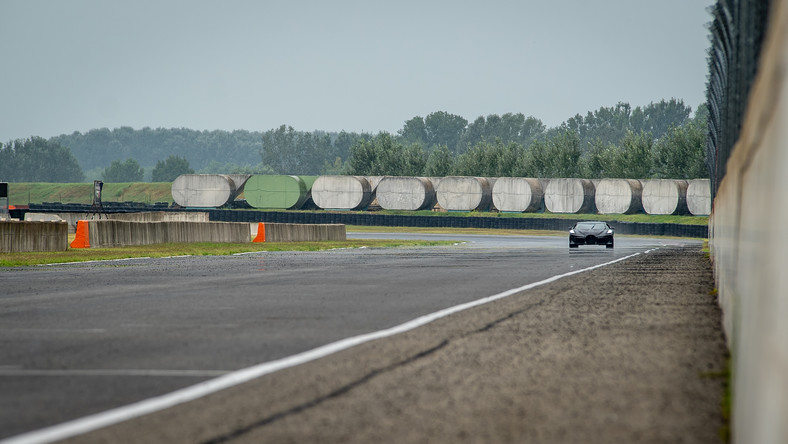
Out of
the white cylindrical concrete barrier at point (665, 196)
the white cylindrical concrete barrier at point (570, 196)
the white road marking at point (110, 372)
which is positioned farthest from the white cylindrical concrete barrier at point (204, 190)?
the white road marking at point (110, 372)

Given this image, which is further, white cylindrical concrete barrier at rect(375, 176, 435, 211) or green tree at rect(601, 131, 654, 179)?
green tree at rect(601, 131, 654, 179)

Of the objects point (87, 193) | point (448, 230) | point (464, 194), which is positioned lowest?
point (448, 230)

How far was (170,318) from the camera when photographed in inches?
440

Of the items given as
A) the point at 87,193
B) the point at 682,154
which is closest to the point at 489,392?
the point at 682,154

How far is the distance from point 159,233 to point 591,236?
16124 mm

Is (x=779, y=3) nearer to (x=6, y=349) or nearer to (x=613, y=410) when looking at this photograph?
(x=613, y=410)

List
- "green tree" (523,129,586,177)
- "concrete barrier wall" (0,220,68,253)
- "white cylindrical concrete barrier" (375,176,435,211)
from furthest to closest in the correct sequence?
"green tree" (523,129,586,177) < "white cylindrical concrete barrier" (375,176,435,211) < "concrete barrier wall" (0,220,68,253)

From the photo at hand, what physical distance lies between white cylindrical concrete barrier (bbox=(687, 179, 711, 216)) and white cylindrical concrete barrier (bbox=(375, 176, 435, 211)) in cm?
1797

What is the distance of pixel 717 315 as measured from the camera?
11.7m

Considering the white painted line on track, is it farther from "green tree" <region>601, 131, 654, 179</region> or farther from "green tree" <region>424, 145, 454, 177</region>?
"green tree" <region>424, 145, 454, 177</region>

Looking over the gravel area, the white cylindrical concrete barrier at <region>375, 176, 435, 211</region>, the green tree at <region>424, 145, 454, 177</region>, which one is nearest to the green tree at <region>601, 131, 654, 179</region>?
the white cylindrical concrete barrier at <region>375, 176, 435, 211</region>

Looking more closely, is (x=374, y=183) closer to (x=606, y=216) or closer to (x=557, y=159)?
(x=606, y=216)

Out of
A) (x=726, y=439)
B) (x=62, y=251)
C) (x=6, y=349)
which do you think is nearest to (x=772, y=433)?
(x=726, y=439)

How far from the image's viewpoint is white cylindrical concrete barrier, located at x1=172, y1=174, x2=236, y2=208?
3044 inches
